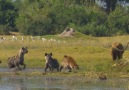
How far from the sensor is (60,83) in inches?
704

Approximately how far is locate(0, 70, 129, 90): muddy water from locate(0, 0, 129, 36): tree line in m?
42.0

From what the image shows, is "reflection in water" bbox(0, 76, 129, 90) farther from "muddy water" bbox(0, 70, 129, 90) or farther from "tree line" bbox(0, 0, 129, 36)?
"tree line" bbox(0, 0, 129, 36)

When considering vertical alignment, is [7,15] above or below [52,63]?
above

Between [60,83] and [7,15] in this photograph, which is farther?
[7,15]

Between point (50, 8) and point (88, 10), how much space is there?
4594 millimetres

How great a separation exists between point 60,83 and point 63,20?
4712 centimetres

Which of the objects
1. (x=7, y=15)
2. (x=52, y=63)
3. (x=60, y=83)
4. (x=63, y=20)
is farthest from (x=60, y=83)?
(x=7, y=15)

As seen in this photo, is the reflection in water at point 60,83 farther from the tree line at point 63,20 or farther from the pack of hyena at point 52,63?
the tree line at point 63,20

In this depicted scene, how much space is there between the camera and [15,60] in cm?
2406

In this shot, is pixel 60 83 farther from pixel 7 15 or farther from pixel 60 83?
pixel 7 15

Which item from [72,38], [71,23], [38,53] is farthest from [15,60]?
[71,23]

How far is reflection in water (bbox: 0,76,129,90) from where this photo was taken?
54.7ft

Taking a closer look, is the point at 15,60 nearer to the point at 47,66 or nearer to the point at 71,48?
the point at 47,66

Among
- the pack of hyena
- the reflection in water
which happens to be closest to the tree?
the pack of hyena
